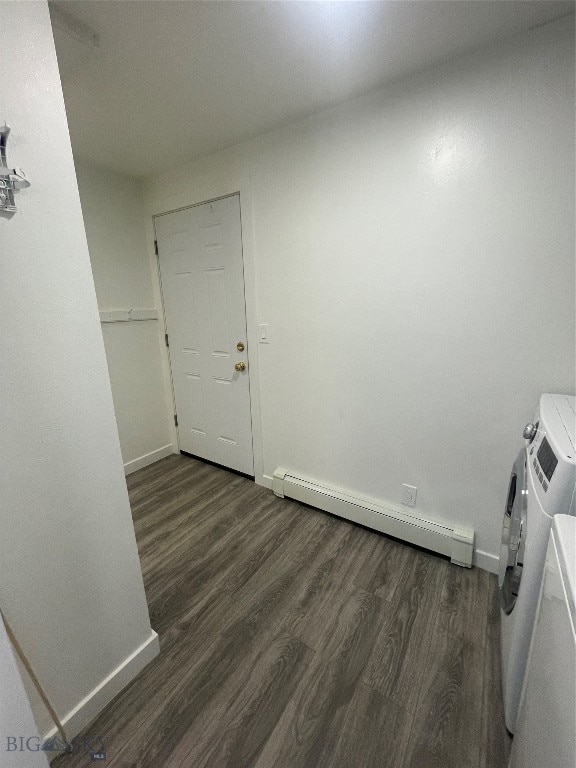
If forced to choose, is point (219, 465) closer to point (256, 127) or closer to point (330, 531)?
point (330, 531)

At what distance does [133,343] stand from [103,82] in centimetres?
165

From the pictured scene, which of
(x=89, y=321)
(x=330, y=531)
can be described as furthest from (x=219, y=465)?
(x=89, y=321)

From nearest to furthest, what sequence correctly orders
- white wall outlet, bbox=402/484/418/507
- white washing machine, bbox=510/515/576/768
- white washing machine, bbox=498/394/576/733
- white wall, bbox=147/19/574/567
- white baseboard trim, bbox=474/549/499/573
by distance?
white washing machine, bbox=510/515/576/768 → white washing machine, bbox=498/394/576/733 → white wall, bbox=147/19/574/567 → white baseboard trim, bbox=474/549/499/573 → white wall outlet, bbox=402/484/418/507

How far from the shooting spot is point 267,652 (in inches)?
50.2

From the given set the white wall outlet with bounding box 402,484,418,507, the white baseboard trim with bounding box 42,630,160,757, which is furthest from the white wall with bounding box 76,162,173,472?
the white wall outlet with bounding box 402,484,418,507

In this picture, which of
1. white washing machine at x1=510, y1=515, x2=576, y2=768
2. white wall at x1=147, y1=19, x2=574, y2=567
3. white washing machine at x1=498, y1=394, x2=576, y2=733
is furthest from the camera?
white wall at x1=147, y1=19, x2=574, y2=567

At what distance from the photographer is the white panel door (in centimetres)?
226

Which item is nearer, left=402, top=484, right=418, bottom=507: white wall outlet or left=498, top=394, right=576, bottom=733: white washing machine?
left=498, top=394, right=576, bottom=733: white washing machine

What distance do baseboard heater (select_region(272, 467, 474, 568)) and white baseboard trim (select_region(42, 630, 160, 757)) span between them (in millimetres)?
1149

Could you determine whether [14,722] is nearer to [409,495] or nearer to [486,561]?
[409,495]

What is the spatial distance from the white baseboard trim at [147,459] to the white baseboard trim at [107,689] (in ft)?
5.46

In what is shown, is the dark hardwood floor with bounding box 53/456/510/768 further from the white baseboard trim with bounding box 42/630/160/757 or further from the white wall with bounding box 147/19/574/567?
the white wall with bounding box 147/19/574/567

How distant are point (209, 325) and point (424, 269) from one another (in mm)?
1577

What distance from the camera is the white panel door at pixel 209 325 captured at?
2.26 metres
